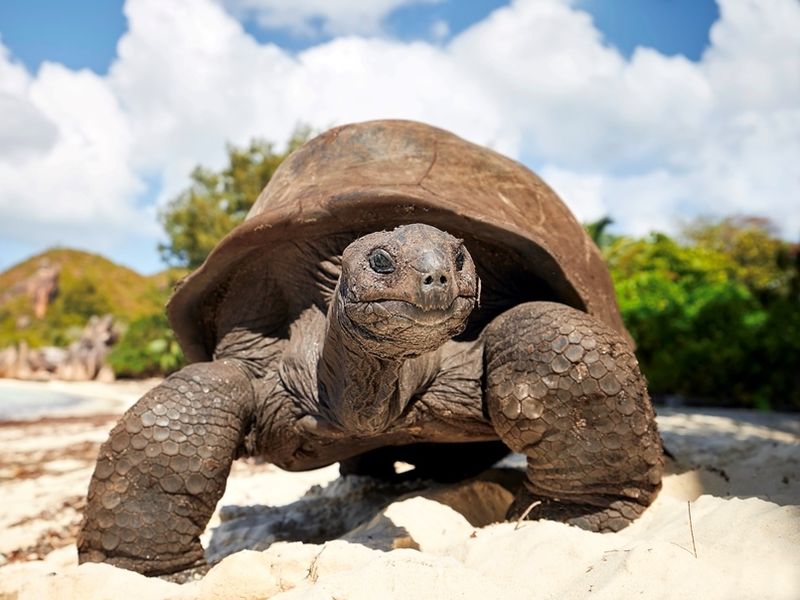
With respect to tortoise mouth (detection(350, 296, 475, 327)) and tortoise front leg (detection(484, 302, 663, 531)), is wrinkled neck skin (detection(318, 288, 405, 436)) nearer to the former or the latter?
tortoise mouth (detection(350, 296, 475, 327))

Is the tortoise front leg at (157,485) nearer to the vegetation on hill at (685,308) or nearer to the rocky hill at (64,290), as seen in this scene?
the vegetation on hill at (685,308)

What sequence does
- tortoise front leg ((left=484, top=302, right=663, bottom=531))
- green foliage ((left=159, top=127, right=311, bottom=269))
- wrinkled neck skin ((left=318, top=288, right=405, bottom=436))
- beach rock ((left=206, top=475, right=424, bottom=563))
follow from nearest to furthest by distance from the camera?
wrinkled neck skin ((left=318, top=288, right=405, bottom=436)) → tortoise front leg ((left=484, top=302, right=663, bottom=531)) → beach rock ((left=206, top=475, right=424, bottom=563)) → green foliage ((left=159, top=127, right=311, bottom=269))

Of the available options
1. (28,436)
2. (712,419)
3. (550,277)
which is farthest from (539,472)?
(28,436)

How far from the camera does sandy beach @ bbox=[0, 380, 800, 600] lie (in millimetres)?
1519

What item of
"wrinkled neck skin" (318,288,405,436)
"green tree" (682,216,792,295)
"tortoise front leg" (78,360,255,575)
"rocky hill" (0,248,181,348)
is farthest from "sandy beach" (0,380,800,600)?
"rocky hill" (0,248,181,348)

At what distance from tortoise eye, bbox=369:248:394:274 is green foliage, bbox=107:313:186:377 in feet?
67.6

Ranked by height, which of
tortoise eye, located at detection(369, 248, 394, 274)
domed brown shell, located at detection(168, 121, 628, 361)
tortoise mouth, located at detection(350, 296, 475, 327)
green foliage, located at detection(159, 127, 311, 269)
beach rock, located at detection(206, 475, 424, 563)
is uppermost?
green foliage, located at detection(159, 127, 311, 269)

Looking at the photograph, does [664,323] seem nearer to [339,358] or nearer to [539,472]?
[539,472]

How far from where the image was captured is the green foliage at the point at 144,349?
841 inches

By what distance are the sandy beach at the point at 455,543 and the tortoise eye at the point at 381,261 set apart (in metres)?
0.75

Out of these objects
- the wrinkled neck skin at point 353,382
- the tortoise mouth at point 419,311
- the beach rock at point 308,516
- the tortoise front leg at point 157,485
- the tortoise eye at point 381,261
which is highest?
the tortoise eye at point 381,261

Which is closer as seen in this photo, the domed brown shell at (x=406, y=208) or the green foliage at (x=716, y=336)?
the domed brown shell at (x=406, y=208)

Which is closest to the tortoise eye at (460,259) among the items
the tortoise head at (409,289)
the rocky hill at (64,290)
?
the tortoise head at (409,289)

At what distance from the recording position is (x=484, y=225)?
242 centimetres
